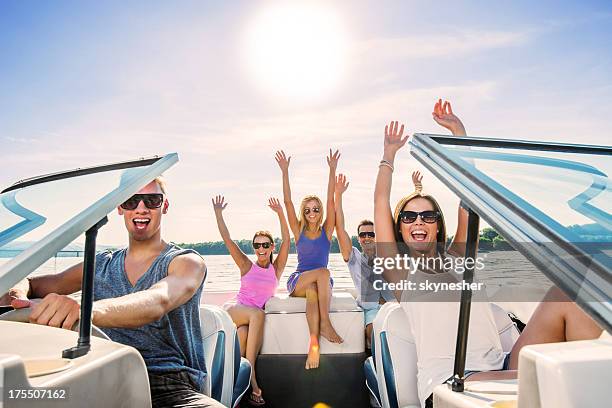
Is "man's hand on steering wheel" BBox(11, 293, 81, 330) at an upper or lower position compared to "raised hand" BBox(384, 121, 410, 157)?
lower

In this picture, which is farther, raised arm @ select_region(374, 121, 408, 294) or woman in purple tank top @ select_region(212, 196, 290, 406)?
woman in purple tank top @ select_region(212, 196, 290, 406)

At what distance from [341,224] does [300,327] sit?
138cm

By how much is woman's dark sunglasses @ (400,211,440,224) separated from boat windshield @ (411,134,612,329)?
1.03 m

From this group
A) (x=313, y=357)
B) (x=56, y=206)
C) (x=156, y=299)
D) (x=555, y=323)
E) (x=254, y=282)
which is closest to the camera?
(x=56, y=206)

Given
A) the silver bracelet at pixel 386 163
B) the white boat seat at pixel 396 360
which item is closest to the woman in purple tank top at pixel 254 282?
the white boat seat at pixel 396 360

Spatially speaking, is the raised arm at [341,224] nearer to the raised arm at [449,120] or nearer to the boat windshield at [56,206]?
the raised arm at [449,120]

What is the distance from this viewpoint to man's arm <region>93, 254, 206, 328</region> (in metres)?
1.28

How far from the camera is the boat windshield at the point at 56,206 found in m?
0.81

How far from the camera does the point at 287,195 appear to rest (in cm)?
496

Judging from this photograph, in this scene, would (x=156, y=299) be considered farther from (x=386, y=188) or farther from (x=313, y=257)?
(x=313, y=257)

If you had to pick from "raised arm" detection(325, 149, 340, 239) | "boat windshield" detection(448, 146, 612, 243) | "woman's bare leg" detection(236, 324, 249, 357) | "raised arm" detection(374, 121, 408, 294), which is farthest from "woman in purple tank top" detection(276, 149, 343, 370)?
"boat windshield" detection(448, 146, 612, 243)

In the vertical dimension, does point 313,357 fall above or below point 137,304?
below

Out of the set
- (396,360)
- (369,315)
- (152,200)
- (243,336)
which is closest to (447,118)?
(396,360)

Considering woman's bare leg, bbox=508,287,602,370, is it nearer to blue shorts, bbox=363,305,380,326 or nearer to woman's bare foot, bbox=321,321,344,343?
woman's bare foot, bbox=321,321,344,343
